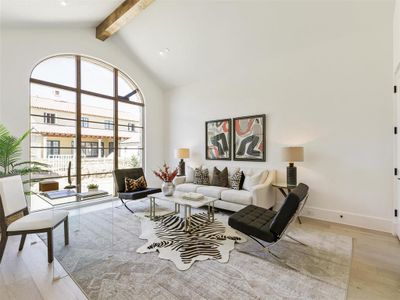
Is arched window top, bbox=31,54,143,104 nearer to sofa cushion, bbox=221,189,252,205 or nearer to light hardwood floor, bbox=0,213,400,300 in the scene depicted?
light hardwood floor, bbox=0,213,400,300

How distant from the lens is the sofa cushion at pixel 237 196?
3614 mm

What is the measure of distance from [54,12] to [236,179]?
474 centimetres

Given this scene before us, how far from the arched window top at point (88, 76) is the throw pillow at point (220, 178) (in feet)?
10.8

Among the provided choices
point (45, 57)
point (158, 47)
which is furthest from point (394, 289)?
point (45, 57)

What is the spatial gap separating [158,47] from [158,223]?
411 centimetres

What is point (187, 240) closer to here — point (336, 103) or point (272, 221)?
point (272, 221)

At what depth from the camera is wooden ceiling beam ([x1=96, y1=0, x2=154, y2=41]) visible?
370 cm

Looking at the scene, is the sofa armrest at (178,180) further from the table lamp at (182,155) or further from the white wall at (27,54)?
the white wall at (27,54)

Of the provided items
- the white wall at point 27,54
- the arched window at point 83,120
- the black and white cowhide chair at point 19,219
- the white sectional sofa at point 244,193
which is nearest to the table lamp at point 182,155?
the white sectional sofa at point 244,193

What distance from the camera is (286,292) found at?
179 cm

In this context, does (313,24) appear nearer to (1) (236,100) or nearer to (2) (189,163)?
(1) (236,100)

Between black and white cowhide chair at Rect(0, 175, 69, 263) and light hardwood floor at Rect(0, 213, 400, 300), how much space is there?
0.62ft

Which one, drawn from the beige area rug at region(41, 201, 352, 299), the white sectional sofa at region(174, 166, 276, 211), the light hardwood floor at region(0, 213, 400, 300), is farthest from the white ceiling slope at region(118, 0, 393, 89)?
the beige area rug at region(41, 201, 352, 299)

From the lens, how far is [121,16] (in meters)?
3.96
